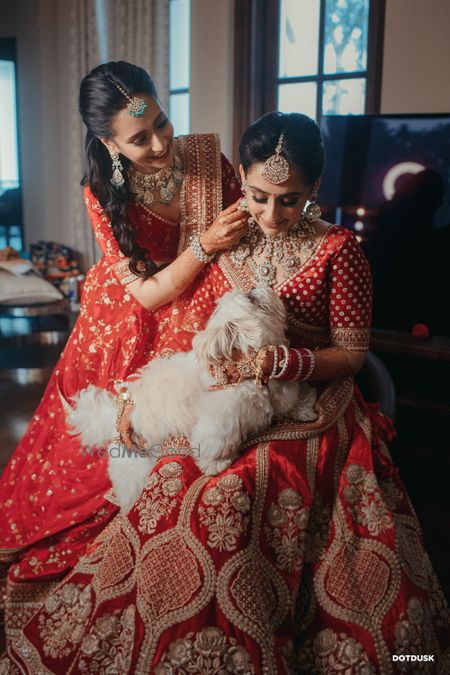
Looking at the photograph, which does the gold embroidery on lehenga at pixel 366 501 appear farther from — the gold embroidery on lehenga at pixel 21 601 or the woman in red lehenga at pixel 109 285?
the gold embroidery on lehenga at pixel 21 601

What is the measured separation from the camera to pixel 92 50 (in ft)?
16.3

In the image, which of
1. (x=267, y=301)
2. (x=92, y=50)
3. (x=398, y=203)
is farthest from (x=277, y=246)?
(x=92, y=50)

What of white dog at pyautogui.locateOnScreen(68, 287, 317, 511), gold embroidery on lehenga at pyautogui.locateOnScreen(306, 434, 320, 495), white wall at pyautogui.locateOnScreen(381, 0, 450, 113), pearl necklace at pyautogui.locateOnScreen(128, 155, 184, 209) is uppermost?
white wall at pyautogui.locateOnScreen(381, 0, 450, 113)

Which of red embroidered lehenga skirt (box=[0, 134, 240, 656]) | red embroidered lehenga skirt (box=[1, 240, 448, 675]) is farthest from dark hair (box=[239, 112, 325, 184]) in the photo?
red embroidered lehenga skirt (box=[0, 134, 240, 656])

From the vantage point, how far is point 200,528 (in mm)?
1318

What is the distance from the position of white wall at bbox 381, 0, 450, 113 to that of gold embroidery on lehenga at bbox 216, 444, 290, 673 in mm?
2241

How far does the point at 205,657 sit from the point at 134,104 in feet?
4.19

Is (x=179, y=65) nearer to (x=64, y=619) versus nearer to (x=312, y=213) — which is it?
(x=312, y=213)

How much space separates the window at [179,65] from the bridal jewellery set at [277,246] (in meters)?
3.15

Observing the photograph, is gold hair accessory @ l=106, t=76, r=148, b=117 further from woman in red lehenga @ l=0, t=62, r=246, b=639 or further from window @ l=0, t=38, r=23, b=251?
window @ l=0, t=38, r=23, b=251

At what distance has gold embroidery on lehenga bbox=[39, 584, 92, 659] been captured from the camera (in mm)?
1429

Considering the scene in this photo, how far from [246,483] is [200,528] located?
0.43ft

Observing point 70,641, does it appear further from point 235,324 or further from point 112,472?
point 235,324

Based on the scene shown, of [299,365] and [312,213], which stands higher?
[312,213]
